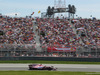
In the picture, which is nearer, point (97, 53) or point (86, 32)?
point (97, 53)

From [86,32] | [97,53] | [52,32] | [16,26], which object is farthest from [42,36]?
[97,53]

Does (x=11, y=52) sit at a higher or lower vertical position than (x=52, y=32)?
lower

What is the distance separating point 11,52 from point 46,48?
5.42 meters

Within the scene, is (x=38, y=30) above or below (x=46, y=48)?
above

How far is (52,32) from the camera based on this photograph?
43969 mm

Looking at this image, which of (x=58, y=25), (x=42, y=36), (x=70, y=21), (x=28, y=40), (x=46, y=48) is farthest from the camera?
(x=70, y=21)

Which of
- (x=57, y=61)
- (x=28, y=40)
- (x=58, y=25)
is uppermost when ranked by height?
(x=58, y=25)

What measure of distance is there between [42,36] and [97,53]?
39.2ft

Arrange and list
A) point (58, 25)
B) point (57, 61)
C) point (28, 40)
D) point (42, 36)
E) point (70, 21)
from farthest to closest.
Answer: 1. point (70, 21)
2. point (58, 25)
3. point (42, 36)
4. point (28, 40)
5. point (57, 61)

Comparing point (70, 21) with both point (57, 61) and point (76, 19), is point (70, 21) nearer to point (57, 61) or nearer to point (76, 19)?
point (76, 19)

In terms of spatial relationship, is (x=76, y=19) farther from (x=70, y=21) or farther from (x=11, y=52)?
(x=11, y=52)

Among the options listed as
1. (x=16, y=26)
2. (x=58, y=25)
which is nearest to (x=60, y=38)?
(x=58, y=25)

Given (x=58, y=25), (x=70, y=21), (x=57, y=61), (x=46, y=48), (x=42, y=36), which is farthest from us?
(x=70, y=21)

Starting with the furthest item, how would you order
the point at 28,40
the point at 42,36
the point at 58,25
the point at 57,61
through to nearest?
1. the point at 58,25
2. the point at 42,36
3. the point at 28,40
4. the point at 57,61
